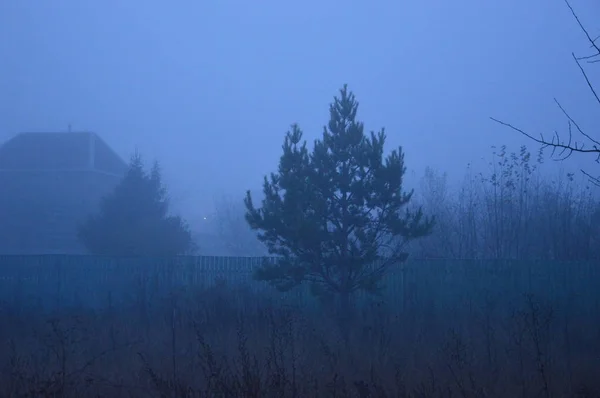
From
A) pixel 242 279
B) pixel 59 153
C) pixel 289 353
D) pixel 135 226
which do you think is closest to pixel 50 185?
pixel 59 153

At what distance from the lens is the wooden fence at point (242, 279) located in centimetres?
1945

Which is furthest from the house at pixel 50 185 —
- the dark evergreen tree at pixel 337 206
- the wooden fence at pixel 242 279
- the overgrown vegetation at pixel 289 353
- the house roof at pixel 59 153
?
the dark evergreen tree at pixel 337 206

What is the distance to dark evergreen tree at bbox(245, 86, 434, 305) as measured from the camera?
14711mm

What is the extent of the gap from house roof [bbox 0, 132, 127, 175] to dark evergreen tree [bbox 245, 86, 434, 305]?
32.9 meters

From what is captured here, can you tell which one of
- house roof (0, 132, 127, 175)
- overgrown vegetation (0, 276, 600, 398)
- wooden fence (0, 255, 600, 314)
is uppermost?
house roof (0, 132, 127, 175)

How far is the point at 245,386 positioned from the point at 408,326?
914 cm

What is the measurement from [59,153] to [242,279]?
30.8 meters

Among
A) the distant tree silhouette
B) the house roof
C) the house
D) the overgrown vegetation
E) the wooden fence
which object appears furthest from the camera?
the house roof

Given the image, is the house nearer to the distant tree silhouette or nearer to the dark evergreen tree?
the distant tree silhouette

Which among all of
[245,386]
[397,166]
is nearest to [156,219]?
[397,166]

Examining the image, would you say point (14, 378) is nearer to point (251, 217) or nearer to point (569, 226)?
point (251, 217)

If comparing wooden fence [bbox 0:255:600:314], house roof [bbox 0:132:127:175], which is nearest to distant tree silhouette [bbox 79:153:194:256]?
wooden fence [bbox 0:255:600:314]

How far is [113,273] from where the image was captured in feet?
68.9

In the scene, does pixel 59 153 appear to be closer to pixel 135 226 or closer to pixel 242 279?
pixel 135 226
